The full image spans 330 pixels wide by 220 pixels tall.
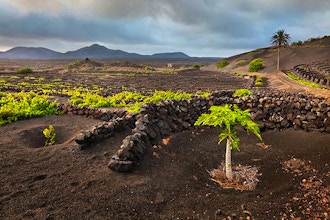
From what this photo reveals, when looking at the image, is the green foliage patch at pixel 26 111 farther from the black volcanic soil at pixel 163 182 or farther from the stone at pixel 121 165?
the stone at pixel 121 165

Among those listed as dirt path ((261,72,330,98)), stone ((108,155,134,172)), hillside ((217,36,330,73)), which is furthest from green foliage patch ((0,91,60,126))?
hillside ((217,36,330,73))

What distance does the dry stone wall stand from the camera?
9495 mm

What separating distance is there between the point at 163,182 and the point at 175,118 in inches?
186

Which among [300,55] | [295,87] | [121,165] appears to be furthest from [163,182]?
[300,55]

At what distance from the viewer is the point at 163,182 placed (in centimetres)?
839

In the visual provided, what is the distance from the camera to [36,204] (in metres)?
7.04

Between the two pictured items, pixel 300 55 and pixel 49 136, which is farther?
pixel 300 55

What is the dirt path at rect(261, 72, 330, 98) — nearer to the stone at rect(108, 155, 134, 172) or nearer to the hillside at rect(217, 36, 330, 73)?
the stone at rect(108, 155, 134, 172)

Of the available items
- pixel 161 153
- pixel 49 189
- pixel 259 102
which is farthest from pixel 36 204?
pixel 259 102

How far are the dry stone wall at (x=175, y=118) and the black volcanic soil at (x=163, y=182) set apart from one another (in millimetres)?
385

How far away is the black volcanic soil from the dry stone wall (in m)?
0.39

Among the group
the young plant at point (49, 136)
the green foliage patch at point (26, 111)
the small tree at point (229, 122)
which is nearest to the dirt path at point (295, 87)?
the small tree at point (229, 122)

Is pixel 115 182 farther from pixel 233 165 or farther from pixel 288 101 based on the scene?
pixel 288 101

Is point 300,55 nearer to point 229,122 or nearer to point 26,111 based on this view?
point 26,111
